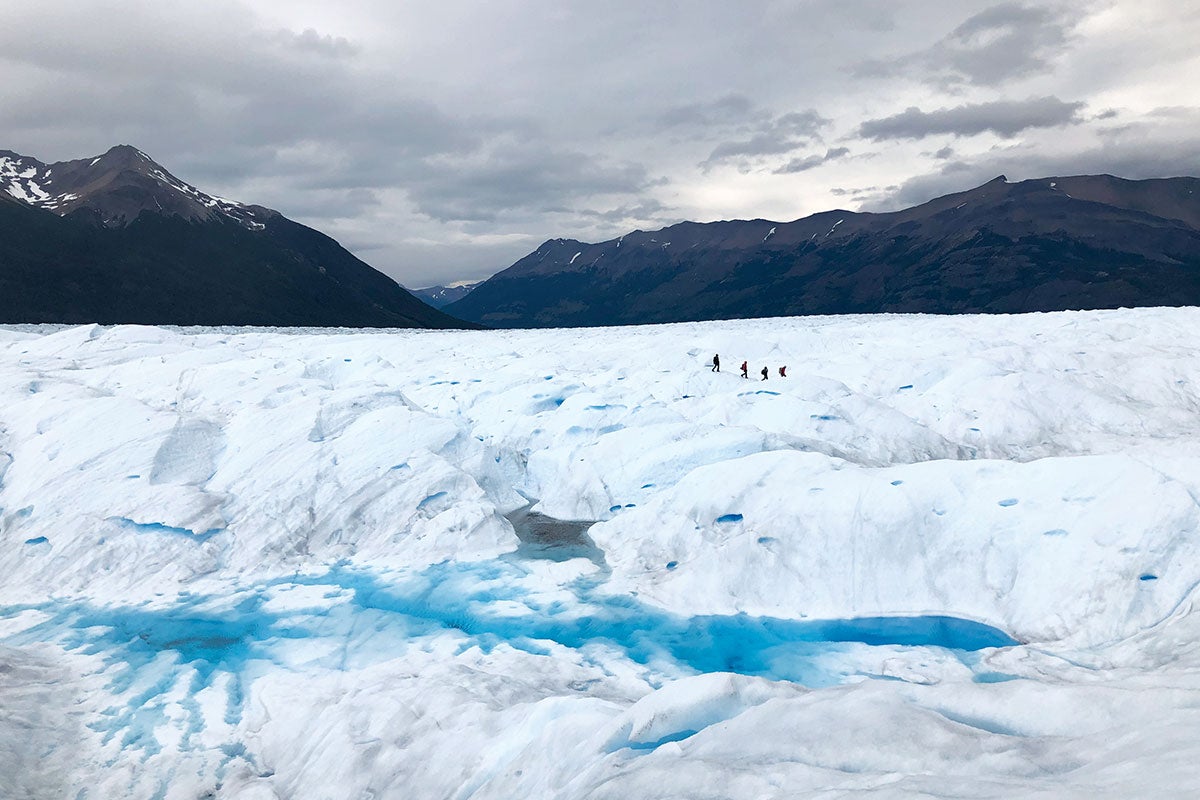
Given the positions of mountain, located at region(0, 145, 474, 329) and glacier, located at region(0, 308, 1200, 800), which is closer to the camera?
glacier, located at region(0, 308, 1200, 800)

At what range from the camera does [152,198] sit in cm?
19175

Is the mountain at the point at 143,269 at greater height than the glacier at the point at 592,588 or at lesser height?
greater

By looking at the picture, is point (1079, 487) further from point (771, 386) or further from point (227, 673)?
point (227, 673)

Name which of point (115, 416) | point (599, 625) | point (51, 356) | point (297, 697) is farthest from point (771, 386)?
point (51, 356)

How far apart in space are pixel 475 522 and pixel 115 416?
12195 mm

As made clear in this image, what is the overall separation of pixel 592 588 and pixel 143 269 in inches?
7217

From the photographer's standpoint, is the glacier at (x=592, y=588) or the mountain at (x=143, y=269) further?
the mountain at (x=143, y=269)

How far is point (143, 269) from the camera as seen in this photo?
160 metres

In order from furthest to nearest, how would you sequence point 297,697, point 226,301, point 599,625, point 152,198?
point 152,198 → point 226,301 → point 599,625 → point 297,697

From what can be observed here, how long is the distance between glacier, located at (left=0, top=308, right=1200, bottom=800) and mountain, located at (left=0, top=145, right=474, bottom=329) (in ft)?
461

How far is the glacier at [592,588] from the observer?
7.69m

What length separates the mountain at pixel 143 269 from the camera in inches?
5408

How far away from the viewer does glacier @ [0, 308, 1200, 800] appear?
25.2 feet

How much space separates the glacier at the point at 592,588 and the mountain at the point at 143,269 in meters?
140
